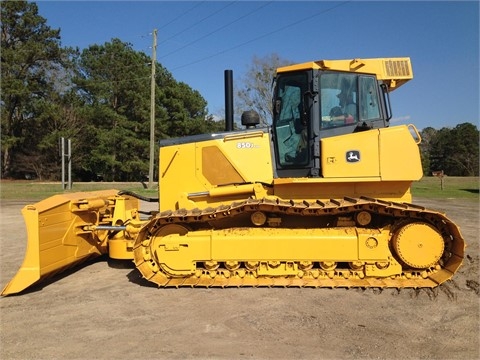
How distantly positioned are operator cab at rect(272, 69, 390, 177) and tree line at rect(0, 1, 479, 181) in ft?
119

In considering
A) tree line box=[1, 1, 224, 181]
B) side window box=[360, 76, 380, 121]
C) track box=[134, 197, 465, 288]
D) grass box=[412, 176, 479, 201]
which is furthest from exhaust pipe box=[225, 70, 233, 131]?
tree line box=[1, 1, 224, 181]

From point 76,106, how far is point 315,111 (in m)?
42.8

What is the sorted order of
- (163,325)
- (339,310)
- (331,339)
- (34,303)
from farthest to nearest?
1. (34,303)
2. (339,310)
3. (163,325)
4. (331,339)

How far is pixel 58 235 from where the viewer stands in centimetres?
595

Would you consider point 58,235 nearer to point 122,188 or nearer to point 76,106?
point 122,188

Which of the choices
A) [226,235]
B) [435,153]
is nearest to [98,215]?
[226,235]

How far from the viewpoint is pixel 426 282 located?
18.0 ft

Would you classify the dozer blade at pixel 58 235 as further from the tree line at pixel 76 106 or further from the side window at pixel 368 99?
the tree line at pixel 76 106

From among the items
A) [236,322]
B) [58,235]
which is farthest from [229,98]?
[236,322]

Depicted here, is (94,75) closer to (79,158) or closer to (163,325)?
(79,158)

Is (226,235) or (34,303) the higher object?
(226,235)

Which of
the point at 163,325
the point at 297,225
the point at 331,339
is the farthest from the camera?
the point at 297,225

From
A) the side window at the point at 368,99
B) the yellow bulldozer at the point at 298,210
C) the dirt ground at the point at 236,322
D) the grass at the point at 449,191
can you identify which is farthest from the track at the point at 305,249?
the grass at the point at 449,191

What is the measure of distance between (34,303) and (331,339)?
3.67 m
